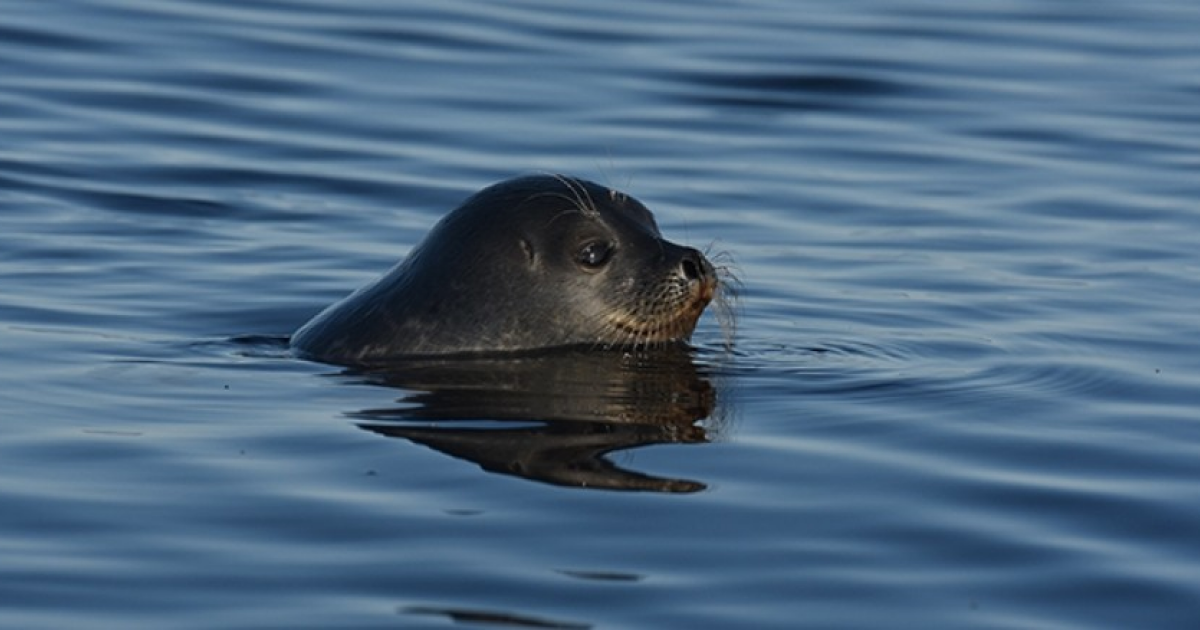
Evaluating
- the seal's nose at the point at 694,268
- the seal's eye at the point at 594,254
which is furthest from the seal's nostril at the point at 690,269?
the seal's eye at the point at 594,254

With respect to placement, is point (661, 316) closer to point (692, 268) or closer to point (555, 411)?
point (692, 268)

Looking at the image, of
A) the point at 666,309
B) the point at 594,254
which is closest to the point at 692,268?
the point at 666,309

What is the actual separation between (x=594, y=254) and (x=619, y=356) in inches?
14.3

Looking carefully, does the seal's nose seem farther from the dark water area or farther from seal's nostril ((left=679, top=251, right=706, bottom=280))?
the dark water area

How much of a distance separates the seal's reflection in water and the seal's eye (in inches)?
12.0

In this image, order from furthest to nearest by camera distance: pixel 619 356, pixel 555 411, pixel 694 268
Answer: pixel 619 356
pixel 694 268
pixel 555 411

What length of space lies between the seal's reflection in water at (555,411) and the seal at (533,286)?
0.39 feet

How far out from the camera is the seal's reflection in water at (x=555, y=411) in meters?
8.01

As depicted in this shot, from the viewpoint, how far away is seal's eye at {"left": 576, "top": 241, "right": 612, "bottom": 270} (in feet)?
32.9

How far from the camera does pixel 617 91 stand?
17.4 metres

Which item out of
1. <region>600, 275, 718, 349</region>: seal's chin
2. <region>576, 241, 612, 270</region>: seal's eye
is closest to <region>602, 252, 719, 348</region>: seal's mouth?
<region>600, 275, 718, 349</region>: seal's chin

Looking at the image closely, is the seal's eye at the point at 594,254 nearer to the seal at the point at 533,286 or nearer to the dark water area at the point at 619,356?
the seal at the point at 533,286

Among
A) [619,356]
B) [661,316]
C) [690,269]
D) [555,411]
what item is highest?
[690,269]

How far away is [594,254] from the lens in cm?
1002
